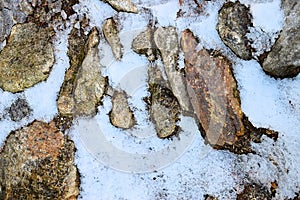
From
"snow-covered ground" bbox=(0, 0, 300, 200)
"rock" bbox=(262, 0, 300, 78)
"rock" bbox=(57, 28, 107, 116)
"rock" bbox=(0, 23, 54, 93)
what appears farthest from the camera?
"rock" bbox=(0, 23, 54, 93)

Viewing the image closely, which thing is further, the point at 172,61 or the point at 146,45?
the point at 146,45

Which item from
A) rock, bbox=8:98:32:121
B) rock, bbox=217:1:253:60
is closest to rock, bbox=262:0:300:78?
rock, bbox=217:1:253:60

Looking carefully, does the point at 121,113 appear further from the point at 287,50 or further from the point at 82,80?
the point at 287,50

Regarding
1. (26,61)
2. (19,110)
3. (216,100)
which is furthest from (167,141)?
(26,61)

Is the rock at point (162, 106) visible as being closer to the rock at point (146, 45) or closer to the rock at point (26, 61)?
the rock at point (146, 45)

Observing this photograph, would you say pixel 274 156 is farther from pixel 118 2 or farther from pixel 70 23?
pixel 70 23

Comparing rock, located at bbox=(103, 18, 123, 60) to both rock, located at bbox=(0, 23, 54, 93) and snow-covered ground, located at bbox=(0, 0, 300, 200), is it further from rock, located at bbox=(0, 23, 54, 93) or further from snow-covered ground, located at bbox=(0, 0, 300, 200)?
rock, located at bbox=(0, 23, 54, 93)
